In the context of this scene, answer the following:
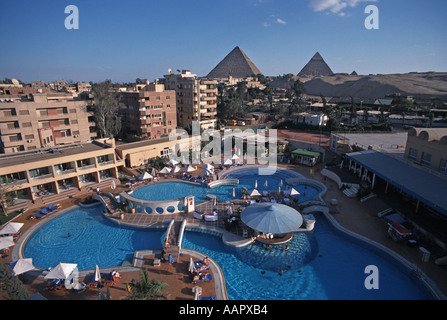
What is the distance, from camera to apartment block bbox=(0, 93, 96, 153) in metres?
32.0

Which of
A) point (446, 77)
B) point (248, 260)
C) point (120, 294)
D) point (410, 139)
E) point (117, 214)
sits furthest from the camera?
point (446, 77)

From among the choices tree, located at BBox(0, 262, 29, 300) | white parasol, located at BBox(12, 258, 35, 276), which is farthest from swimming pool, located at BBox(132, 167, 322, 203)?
tree, located at BBox(0, 262, 29, 300)

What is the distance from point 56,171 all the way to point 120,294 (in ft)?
58.9

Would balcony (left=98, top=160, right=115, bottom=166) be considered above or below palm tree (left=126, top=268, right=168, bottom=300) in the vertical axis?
above

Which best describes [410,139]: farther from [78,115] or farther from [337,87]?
[337,87]

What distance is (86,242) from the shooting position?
63.1 ft

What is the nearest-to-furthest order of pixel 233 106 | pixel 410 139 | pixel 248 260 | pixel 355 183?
pixel 248 260
pixel 410 139
pixel 355 183
pixel 233 106

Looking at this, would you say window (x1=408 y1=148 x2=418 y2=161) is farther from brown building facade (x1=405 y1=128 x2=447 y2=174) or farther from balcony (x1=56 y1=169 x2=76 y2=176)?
balcony (x1=56 y1=169 x2=76 y2=176)

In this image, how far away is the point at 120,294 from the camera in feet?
45.4

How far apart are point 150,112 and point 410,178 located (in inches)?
1449

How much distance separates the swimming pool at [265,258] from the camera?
1470 centimetres

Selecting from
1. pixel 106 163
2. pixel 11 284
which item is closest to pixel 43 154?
pixel 106 163
